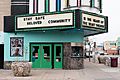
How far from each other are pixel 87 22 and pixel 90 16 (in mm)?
754

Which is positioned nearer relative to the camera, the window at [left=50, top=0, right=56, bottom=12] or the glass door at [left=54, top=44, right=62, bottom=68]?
the glass door at [left=54, top=44, right=62, bottom=68]

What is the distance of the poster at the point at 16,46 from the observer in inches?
1297

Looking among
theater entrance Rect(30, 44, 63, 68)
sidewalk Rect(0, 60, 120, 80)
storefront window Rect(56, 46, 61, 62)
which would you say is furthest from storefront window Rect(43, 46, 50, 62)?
sidewalk Rect(0, 60, 120, 80)

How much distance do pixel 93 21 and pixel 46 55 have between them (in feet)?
17.7

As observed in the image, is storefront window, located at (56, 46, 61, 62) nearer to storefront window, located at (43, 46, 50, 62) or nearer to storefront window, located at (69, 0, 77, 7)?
storefront window, located at (43, 46, 50, 62)

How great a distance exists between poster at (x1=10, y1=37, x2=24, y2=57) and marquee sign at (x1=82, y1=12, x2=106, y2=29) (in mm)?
6704

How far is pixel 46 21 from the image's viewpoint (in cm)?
3039

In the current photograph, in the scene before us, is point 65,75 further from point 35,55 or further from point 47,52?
point 35,55

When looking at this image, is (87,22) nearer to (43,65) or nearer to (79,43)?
(79,43)

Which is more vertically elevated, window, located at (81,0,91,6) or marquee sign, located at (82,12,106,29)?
window, located at (81,0,91,6)

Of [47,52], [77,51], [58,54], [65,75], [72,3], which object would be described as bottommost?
[65,75]

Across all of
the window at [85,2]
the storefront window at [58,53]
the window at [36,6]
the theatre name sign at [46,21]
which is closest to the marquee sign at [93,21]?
the theatre name sign at [46,21]

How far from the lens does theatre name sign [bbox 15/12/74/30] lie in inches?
1139

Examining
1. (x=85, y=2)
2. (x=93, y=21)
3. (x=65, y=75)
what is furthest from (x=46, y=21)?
(x=65, y=75)
